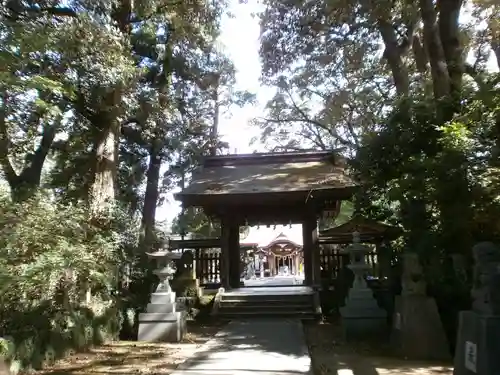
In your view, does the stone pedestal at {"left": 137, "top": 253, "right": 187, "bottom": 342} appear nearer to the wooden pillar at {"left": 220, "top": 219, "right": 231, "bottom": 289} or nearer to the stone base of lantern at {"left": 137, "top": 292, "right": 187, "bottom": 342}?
the stone base of lantern at {"left": 137, "top": 292, "right": 187, "bottom": 342}

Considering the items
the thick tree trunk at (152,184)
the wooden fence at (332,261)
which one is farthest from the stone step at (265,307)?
the thick tree trunk at (152,184)

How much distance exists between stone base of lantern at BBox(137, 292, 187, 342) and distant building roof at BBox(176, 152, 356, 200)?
3769 millimetres

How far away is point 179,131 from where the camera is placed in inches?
615

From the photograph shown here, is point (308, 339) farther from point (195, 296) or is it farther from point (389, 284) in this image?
point (195, 296)

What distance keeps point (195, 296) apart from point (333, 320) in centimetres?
386

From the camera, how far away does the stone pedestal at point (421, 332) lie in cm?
718

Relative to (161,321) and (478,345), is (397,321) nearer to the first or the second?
(478,345)

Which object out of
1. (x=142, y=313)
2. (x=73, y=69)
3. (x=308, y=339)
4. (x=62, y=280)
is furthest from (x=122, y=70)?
(x=308, y=339)

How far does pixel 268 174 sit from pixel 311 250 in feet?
9.30

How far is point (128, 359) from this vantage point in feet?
24.3

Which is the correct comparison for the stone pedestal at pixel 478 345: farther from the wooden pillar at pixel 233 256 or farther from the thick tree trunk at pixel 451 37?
the wooden pillar at pixel 233 256

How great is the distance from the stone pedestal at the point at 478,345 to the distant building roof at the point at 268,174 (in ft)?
24.7

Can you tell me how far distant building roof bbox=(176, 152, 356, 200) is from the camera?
12805 mm

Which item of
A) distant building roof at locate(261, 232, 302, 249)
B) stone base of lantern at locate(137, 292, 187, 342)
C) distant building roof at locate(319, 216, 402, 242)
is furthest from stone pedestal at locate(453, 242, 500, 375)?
distant building roof at locate(261, 232, 302, 249)
